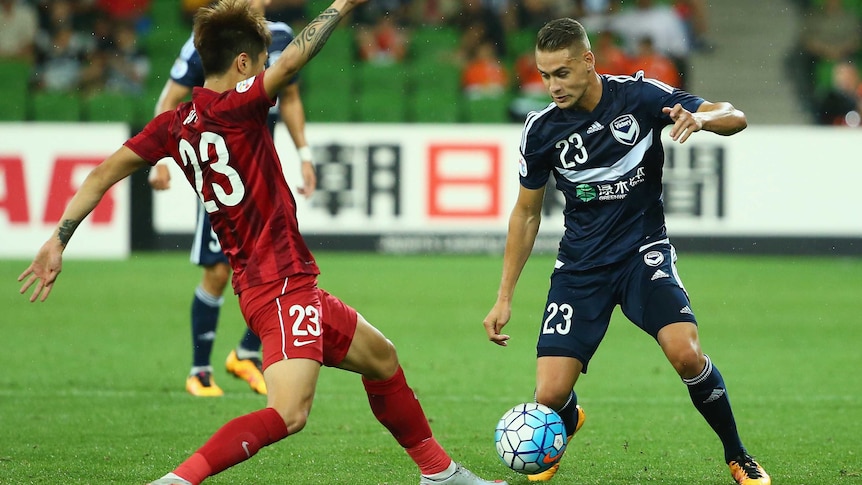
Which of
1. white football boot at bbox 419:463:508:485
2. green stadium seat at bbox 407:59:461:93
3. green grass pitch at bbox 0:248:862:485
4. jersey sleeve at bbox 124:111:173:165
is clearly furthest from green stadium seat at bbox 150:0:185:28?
white football boot at bbox 419:463:508:485

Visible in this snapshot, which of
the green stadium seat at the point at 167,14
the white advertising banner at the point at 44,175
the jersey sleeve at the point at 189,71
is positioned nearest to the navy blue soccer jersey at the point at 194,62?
the jersey sleeve at the point at 189,71

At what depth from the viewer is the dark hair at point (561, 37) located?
4.80 metres

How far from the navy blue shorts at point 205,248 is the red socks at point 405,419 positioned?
246cm

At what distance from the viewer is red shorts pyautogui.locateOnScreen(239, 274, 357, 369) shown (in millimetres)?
4148

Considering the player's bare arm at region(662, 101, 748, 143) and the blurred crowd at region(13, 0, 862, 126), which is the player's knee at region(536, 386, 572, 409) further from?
the blurred crowd at region(13, 0, 862, 126)

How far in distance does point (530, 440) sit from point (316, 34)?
1775 mm

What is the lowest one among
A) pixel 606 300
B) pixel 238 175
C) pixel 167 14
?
pixel 606 300

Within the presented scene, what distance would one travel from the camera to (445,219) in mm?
13734

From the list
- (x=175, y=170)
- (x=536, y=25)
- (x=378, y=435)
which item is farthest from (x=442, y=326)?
(x=536, y=25)

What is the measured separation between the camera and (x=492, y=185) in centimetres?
1356

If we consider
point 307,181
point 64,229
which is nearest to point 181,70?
point 307,181

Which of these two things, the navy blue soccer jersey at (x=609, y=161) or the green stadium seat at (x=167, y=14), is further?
the green stadium seat at (x=167, y=14)

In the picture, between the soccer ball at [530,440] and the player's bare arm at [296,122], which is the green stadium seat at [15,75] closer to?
the player's bare arm at [296,122]

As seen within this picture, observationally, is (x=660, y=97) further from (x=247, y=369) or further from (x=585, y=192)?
(x=247, y=369)
